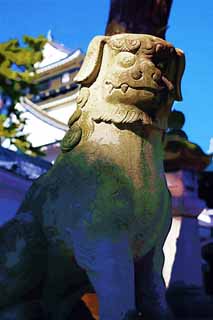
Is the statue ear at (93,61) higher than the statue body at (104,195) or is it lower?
higher

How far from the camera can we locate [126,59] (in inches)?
63.2

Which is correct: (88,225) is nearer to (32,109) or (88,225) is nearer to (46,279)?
(46,279)

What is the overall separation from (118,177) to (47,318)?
583 millimetres

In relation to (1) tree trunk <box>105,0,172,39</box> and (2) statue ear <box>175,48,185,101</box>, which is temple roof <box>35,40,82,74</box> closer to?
(1) tree trunk <box>105,0,172,39</box>

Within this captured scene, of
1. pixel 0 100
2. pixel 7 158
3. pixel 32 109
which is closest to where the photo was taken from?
pixel 7 158

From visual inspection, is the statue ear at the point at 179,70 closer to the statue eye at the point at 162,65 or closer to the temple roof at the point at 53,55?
the statue eye at the point at 162,65

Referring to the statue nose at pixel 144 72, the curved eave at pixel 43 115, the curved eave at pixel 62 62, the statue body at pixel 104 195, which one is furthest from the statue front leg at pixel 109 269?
the curved eave at pixel 62 62

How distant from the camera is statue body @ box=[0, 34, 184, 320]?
1484mm

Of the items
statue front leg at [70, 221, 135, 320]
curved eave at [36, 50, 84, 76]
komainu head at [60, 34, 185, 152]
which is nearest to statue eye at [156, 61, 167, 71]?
komainu head at [60, 34, 185, 152]

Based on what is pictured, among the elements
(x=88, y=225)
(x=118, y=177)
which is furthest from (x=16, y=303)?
(x=118, y=177)

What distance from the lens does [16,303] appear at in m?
1.60

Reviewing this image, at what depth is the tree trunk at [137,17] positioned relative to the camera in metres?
3.06

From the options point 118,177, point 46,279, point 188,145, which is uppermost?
point 188,145

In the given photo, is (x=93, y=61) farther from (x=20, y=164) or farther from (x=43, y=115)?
(x=43, y=115)
